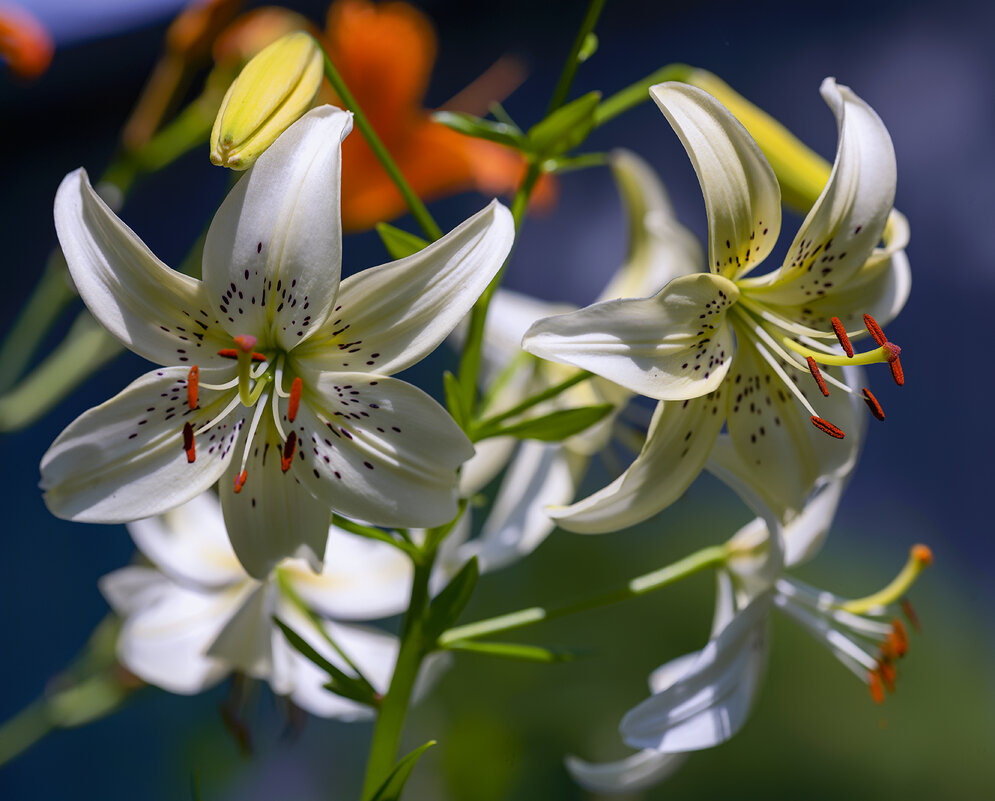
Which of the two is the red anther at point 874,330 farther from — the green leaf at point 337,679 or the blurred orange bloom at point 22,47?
the blurred orange bloom at point 22,47

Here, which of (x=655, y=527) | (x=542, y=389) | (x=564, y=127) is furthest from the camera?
(x=655, y=527)

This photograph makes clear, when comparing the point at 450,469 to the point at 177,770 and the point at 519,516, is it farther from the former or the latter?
the point at 177,770

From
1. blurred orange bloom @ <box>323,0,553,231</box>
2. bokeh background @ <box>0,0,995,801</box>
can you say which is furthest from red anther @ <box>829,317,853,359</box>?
bokeh background @ <box>0,0,995,801</box>

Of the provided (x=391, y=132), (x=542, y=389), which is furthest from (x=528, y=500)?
(x=391, y=132)

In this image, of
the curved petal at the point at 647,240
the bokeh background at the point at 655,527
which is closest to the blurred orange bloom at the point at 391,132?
the curved petal at the point at 647,240

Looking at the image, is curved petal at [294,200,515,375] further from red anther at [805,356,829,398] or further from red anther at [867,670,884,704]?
red anther at [867,670,884,704]

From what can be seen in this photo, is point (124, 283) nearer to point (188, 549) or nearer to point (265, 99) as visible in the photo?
point (265, 99)
